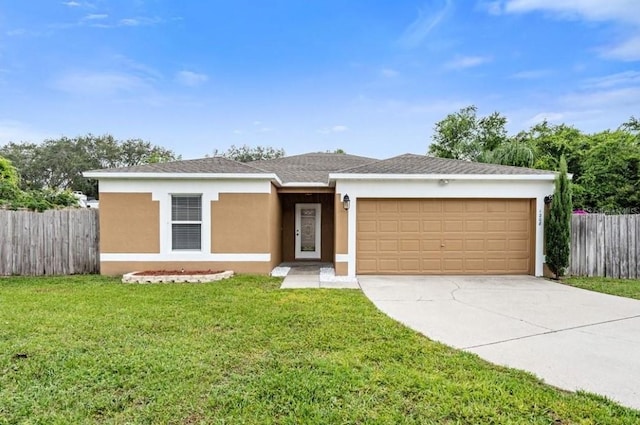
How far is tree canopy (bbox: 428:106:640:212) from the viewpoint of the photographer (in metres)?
17.5

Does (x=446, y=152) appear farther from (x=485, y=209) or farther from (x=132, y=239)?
(x=132, y=239)

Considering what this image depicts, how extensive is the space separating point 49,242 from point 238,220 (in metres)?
5.40

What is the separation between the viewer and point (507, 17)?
1245 centimetres

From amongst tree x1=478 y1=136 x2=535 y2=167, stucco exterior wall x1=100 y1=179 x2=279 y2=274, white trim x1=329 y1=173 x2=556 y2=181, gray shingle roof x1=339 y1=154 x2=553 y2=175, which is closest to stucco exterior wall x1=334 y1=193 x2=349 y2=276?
white trim x1=329 y1=173 x2=556 y2=181

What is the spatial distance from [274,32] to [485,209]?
988 cm

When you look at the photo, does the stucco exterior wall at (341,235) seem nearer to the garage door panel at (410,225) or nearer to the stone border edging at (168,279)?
the garage door panel at (410,225)

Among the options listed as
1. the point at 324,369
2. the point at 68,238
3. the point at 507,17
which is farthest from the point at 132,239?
the point at 507,17

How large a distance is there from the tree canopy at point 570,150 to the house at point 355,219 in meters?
10.3

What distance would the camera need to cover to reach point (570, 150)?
22.9 metres

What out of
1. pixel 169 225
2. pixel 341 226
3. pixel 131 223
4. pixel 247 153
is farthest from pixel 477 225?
pixel 247 153

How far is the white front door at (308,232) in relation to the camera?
1384 centimetres

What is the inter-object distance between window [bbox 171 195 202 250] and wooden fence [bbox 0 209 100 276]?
239cm

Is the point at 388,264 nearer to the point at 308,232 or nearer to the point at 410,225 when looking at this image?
the point at 410,225

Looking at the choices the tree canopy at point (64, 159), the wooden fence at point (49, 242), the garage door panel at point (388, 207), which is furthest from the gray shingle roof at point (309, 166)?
the tree canopy at point (64, 159)
